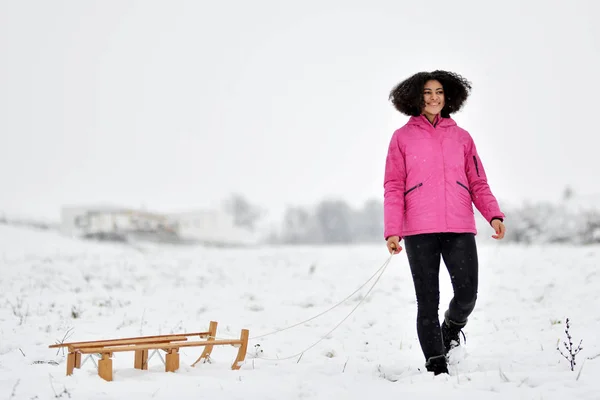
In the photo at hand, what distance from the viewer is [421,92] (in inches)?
165

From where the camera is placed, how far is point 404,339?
565cm

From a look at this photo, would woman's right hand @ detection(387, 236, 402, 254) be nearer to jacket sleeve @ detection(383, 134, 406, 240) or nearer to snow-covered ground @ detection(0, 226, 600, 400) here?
jacket sleeve @ detection(383, 134, 406, 240)

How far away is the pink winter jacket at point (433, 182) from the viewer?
3875mm

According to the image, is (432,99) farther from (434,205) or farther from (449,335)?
(449,335)

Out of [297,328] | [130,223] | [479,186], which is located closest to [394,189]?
[479,186]

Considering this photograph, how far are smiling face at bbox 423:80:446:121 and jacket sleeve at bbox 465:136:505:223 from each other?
39cm

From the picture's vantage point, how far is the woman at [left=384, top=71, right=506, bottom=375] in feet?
12.7

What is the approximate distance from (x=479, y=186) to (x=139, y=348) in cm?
295

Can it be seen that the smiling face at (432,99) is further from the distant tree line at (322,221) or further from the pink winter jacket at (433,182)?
the distant tree line at (322,221)

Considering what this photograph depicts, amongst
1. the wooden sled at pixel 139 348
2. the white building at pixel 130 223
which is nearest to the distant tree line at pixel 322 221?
the white building at pixel 130 223

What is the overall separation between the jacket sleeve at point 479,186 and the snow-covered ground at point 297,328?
1226 mm

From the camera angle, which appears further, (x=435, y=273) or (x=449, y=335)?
(x=449, y=335)

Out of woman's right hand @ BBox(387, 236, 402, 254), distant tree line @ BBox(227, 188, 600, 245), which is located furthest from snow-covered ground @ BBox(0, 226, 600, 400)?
distant tree line @ BBox(227, 188, 600, 245)

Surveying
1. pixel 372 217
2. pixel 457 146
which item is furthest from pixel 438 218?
pixel 372 217
